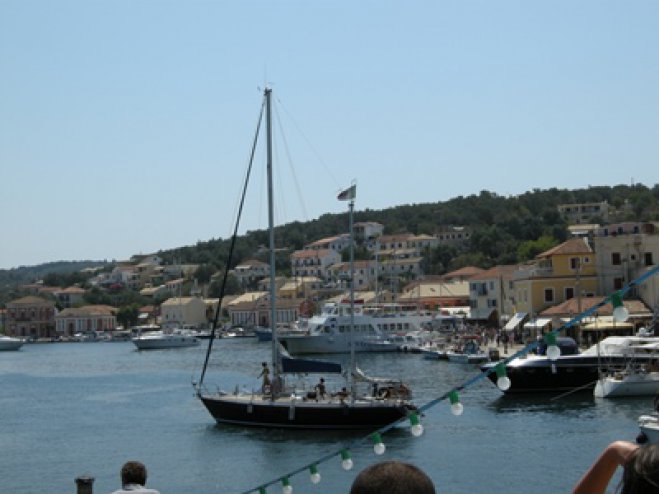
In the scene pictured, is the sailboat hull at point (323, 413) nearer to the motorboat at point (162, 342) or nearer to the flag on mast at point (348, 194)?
the flag on mast at point (348, 194)

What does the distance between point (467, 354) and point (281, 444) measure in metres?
41.4

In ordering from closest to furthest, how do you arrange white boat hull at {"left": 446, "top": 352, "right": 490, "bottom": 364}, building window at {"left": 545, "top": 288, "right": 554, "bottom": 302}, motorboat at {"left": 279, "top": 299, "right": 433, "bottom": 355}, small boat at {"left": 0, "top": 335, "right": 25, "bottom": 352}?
1. white boat hull at {"left": 446, "top": 352, "right": 490, "bottom": 364}
2. building window at {"left": 545, "top": 288, "right": 554, "bottom": 302}
3. motorboat at {"left": 279, "top": 299, "right": 433, "bottom": 355}
4. small boat at {"left": 0, "top": 335, "right": 25, "bottom": 352}

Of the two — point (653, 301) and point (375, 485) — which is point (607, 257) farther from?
point (375, 485)

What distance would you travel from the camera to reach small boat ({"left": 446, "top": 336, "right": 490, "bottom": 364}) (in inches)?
2859

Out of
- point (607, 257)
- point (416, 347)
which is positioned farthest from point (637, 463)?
point (416, 347)

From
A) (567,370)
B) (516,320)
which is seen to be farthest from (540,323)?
(567,370)

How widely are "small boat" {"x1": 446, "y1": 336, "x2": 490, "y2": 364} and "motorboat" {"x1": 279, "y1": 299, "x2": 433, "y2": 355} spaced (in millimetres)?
16830

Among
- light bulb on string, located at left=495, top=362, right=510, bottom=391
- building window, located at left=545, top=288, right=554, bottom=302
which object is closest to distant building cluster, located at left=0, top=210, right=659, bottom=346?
building window, located at left=545, top=288, right=554, bottom=302

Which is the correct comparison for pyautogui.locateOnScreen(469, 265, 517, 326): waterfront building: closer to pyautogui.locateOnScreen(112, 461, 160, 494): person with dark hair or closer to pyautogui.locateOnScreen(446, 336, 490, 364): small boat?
pyautogui.locateOnScreen(446, 336, 490, 364): small boat

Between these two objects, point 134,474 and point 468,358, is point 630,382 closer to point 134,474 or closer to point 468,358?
point 468,358

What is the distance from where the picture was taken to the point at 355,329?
103 meters

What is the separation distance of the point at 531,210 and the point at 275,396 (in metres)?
166

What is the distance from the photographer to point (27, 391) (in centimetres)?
7288

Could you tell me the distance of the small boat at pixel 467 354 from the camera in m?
72.6
